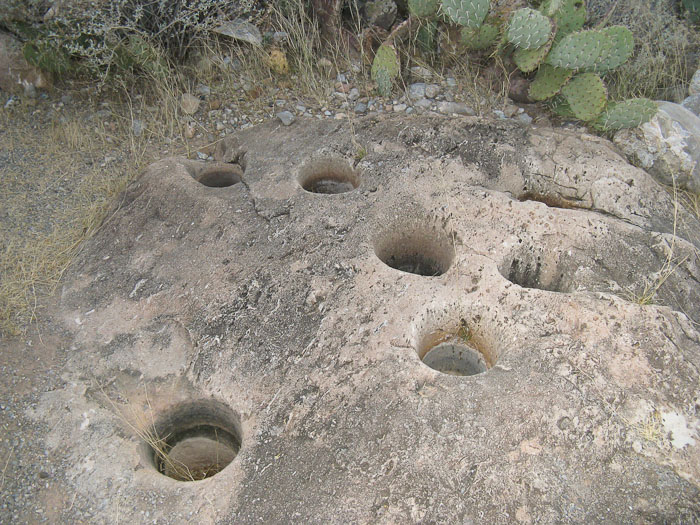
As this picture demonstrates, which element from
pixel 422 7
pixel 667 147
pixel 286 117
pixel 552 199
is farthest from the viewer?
pixel 286 117

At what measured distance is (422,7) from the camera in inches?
156

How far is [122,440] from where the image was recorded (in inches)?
96.8

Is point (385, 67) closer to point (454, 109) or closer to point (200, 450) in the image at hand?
point (454, 109)

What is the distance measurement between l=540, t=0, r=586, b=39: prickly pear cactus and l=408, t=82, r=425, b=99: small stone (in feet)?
3.08

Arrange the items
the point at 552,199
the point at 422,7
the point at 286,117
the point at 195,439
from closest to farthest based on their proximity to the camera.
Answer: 1. the point at 195,439
2. the point at 552,199
3. the point at 422,7
4. the point at 286,117

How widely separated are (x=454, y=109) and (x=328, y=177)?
108cm

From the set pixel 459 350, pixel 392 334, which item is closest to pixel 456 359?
pixel 459 350

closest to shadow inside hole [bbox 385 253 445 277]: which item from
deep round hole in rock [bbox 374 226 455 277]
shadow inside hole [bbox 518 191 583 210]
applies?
deep round hole in rock [bbox 374 226 455 277]

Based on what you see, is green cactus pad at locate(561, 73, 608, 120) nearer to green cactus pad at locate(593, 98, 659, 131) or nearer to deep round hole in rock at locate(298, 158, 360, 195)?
green cactus pad at locate(593, 98, 659, 131)

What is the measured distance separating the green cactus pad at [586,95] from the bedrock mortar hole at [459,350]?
6.43 feet

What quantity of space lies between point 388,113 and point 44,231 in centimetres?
236

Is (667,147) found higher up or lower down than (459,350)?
higher up

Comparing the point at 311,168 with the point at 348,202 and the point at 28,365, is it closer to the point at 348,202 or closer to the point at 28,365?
the point at 348,202

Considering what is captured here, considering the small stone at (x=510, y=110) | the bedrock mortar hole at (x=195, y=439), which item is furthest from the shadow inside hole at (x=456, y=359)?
the small stone at (x=510, y=110)
